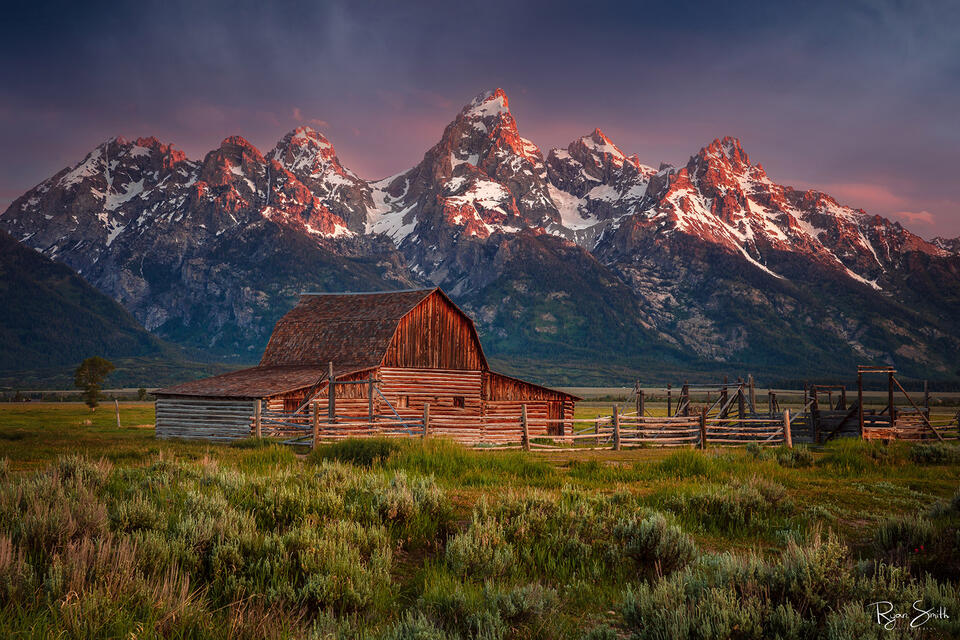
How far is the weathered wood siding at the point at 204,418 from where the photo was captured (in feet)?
97.0

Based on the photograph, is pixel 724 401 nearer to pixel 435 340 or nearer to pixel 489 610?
pixel 435 340

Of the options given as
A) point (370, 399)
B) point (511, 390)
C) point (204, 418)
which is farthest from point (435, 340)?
point (204, 418)

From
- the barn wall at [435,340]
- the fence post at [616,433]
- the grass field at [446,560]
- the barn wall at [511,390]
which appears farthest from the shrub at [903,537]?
the barn wall at [511,390]

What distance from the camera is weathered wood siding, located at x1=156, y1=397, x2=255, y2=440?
97.0ft

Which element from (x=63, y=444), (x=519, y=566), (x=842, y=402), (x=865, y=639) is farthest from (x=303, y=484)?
(x=842, y=402)

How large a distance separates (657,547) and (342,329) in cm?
3054

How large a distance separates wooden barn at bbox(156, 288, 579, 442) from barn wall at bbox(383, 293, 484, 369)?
6cm

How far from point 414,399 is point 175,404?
39.9ft

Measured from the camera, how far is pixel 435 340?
35.3 meters

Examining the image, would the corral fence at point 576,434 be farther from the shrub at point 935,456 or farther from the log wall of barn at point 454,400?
the shrub at point 935,456

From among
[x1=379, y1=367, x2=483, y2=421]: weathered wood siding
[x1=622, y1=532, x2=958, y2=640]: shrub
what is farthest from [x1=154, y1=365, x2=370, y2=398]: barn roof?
[x1=622, y1=532, x2=958, y2=640]: shrub

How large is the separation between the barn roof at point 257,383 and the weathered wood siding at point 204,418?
1.83 ft

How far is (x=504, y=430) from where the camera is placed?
34406 mm

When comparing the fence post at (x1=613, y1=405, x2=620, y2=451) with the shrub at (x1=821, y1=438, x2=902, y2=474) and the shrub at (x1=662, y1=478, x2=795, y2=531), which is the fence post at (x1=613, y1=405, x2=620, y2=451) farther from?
the shrub at (x1=662, y1=478, x2=795, y2=531)
